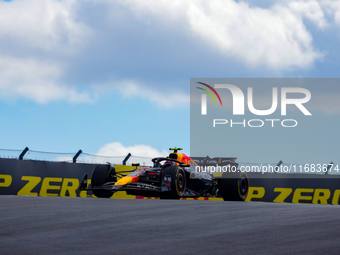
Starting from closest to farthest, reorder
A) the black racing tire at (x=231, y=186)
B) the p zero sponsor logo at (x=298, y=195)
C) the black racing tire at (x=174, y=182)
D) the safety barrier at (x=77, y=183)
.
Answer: the black racing tire at (x=174, y=182) → the black racing tire at (x=231, y=186) → the safety barrier at (x=77, y=183) → the p zero sponsor logo at (x=298, y=195)

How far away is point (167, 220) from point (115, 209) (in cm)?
158

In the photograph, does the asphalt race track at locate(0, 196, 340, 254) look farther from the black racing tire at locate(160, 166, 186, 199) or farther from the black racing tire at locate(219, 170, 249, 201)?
the black racing tire at locate(219, 170, 249, 201)

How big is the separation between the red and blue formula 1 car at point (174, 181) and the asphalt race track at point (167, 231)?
3777 mm

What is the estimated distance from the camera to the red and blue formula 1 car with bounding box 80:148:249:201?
36.5 feet

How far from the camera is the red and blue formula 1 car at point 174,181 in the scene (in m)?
11.1

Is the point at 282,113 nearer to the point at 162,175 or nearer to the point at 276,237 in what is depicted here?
the point at 162,175

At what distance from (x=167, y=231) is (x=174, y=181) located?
231 inches

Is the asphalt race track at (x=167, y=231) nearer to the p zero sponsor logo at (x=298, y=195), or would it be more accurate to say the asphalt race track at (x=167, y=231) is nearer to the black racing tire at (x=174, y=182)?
the black racing tire at (x=174, y=182)

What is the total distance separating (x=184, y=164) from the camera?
41.8 ft

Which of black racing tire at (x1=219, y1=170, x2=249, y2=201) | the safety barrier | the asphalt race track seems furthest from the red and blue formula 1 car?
the asphalt race track

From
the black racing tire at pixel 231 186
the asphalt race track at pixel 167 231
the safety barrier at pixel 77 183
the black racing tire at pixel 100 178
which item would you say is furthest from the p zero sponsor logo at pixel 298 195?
the asphalt race track at pixel 167 231

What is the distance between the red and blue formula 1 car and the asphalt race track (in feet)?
12.4

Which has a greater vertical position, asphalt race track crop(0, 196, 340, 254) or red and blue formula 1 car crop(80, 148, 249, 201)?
red and blue formula 1 car crop(80, 148, 249, 201)

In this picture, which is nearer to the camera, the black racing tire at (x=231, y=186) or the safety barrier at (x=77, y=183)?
the black racing tire at (x=231, y=186)
